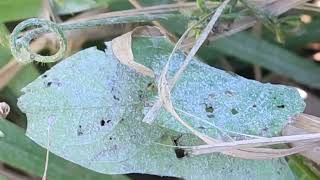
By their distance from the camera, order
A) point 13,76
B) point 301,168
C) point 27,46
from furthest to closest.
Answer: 1. point 13,76
2. point 301,168
3. point 27,46

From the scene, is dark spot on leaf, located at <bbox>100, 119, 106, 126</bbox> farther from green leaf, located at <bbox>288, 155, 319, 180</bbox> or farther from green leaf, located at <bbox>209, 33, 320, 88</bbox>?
green leaf, located at <bbox>209, 33, 320, 88</bbox>

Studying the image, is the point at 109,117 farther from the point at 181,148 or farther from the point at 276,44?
the point at 276,44

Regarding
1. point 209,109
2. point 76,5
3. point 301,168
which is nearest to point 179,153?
point 209,109

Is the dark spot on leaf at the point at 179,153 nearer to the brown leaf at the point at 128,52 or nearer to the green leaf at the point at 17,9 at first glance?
the brown leaf at the point at 128,52

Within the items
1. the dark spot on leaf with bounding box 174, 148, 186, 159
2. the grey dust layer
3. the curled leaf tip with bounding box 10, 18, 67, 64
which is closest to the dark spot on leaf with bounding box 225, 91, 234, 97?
the grey dust layer

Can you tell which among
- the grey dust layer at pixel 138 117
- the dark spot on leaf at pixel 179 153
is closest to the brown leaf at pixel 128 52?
the grey dust layer at pixel 138 117

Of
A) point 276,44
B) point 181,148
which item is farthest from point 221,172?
point 276,44

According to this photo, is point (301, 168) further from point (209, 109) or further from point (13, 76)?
point (13, 76)
